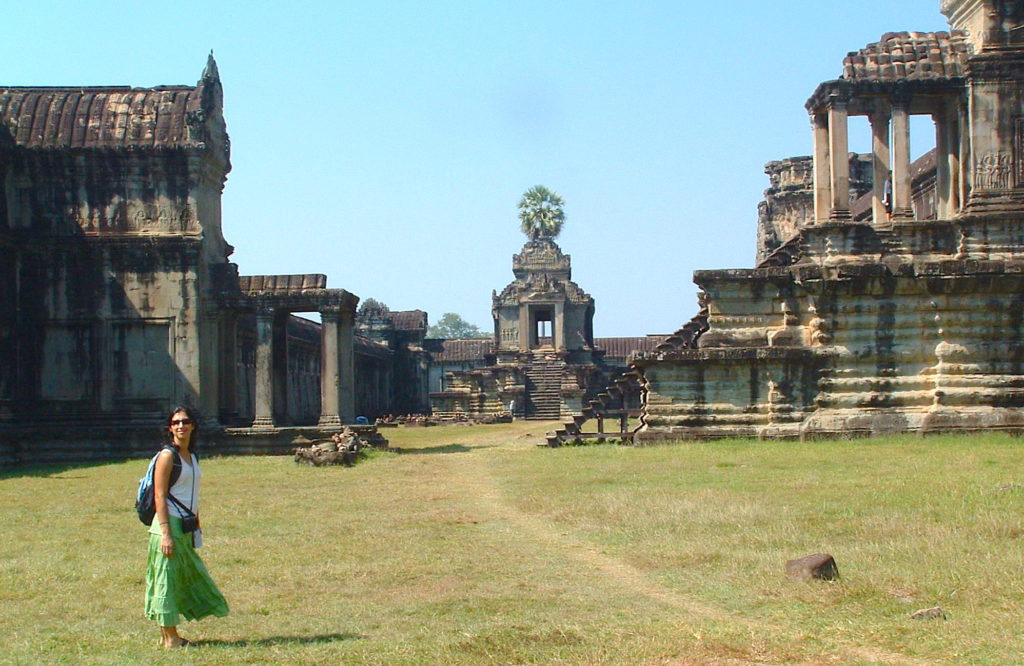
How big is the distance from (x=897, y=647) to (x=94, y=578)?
6.33m

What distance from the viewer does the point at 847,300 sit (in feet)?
70.2

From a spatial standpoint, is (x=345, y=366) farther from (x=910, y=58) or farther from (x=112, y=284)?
(x=910, y=58)

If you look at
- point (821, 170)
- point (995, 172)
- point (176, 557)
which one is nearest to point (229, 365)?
point (821, 170)

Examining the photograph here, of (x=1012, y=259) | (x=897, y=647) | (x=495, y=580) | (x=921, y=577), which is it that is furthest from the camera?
(x=1012, y=259)

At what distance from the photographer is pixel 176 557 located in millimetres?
7375

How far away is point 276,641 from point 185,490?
Answer: 3.71ft

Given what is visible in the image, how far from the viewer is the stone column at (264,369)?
25.7 m

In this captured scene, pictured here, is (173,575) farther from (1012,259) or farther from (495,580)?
(1012,259)

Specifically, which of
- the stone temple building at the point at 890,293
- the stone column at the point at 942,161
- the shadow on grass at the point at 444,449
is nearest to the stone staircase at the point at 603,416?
the shadow on grass at the point at 444,449

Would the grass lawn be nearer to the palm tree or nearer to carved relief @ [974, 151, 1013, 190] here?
carved relief @ [974, 151, 1013, 190]

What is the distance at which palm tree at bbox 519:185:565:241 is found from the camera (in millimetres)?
83594

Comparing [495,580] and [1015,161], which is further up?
[1015,161]

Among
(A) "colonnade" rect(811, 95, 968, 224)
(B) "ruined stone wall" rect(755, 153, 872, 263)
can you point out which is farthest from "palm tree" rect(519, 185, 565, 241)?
(A) "colonnade" rect(811, 95, 968, 224)

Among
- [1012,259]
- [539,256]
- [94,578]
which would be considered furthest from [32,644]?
[539,256]
